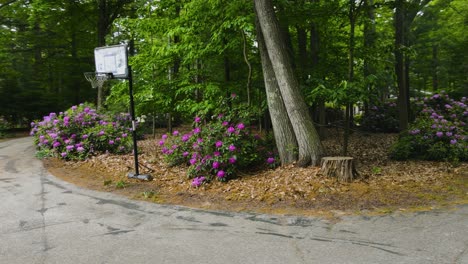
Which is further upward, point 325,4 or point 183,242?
Result: point 325,4

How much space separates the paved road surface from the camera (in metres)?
3.32

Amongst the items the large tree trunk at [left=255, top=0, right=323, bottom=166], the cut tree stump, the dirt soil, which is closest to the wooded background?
the large tree trunk at [left=255, top=0, right=323, bottom=166]

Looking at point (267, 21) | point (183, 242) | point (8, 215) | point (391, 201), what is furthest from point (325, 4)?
point (8, 215)

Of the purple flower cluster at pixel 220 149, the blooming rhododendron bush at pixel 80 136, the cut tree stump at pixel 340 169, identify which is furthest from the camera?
the blooming rhododendron bush at pixel 80 136

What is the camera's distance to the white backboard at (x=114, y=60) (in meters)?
6.85

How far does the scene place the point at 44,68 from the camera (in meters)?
21.3

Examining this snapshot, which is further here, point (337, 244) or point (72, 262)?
point (337, 244)

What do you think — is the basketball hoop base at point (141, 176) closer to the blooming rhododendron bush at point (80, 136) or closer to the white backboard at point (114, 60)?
the white backboard at point (114, 60)

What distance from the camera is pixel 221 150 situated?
6.36 m

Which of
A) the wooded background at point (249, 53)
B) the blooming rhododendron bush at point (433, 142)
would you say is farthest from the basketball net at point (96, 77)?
the blooming rhododendron bush at point (433, 142)

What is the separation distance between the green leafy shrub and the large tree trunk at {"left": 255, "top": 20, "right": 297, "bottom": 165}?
1.22 feet

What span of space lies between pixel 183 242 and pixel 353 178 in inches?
128

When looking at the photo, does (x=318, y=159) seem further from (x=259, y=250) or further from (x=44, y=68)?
(x=44, y=68)

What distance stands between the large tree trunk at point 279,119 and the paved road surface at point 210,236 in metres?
2.13
